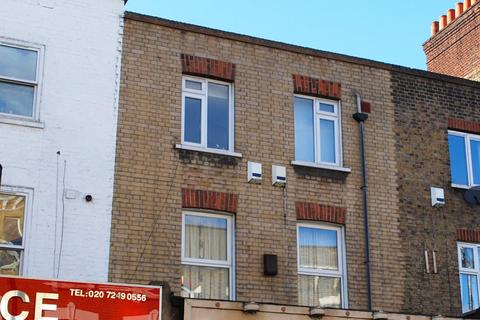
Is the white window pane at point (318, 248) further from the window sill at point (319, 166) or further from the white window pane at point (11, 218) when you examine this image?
the white window pane at point (11, 218)

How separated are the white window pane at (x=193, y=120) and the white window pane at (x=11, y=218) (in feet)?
11.1

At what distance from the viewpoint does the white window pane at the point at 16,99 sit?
610 inches

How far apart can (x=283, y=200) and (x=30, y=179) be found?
468 cm

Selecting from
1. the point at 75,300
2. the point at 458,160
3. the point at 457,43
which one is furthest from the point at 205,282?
the point at 457,43

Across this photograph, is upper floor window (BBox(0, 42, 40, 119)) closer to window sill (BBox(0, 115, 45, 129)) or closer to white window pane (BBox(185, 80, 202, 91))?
window sill (BBox(0, 115, 45, 129))

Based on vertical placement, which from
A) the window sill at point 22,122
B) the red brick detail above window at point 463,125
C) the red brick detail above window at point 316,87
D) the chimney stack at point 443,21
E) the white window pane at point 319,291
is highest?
the chimney stack at point 443,21

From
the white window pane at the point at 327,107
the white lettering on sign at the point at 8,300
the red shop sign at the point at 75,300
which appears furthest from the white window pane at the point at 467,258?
the white lettering on sign at the point at 8,300

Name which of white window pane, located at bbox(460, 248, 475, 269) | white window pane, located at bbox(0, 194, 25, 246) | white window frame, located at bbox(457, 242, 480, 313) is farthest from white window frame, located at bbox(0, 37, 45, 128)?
white window pane, located at bbox(460, 248, 475, 269)

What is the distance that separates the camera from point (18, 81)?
1561 cm

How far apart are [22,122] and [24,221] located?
1677mm

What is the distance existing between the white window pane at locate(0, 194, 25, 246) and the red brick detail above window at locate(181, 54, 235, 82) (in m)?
4.07

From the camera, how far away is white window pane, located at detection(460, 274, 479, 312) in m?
18.0

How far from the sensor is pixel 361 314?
14.8 meters

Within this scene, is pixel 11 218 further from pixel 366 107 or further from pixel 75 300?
pixel 366 107
